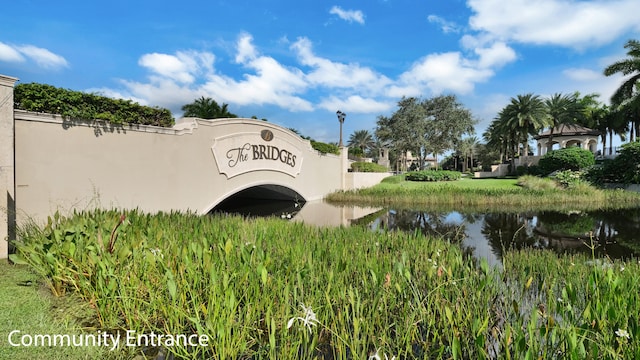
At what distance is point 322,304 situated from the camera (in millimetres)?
3197

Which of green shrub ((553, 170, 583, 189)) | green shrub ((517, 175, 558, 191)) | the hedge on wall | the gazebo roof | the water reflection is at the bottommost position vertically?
the water reflection

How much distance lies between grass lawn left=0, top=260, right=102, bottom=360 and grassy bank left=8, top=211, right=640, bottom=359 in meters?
0.17

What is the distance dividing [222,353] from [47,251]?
10.1 ft

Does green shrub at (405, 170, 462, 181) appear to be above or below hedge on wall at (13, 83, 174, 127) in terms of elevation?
below

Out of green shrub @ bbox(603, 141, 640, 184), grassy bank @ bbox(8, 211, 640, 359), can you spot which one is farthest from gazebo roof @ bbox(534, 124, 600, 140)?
grassy bank @ bbox(8, 211, 640, 359)

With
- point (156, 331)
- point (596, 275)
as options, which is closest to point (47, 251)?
point (156, 331)

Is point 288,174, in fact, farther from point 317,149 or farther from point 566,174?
point 566,174

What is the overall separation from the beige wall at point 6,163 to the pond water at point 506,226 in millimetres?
7170

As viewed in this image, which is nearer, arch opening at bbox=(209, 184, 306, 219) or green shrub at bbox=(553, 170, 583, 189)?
arch opening at bbox=(209, 184, 306, 219)

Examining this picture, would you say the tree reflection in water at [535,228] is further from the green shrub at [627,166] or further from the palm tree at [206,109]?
the palm tree at [206,109]

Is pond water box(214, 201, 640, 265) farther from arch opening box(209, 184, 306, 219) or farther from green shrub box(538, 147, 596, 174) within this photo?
green shrub box(538, 147, 596, 174)

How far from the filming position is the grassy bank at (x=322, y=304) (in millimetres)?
2430

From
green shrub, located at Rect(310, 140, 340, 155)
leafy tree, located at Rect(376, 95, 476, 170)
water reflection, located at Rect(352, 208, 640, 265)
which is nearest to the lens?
water reflection, located at Rect(352, 208, 640, 265)

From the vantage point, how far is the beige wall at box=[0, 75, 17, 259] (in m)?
5.94
